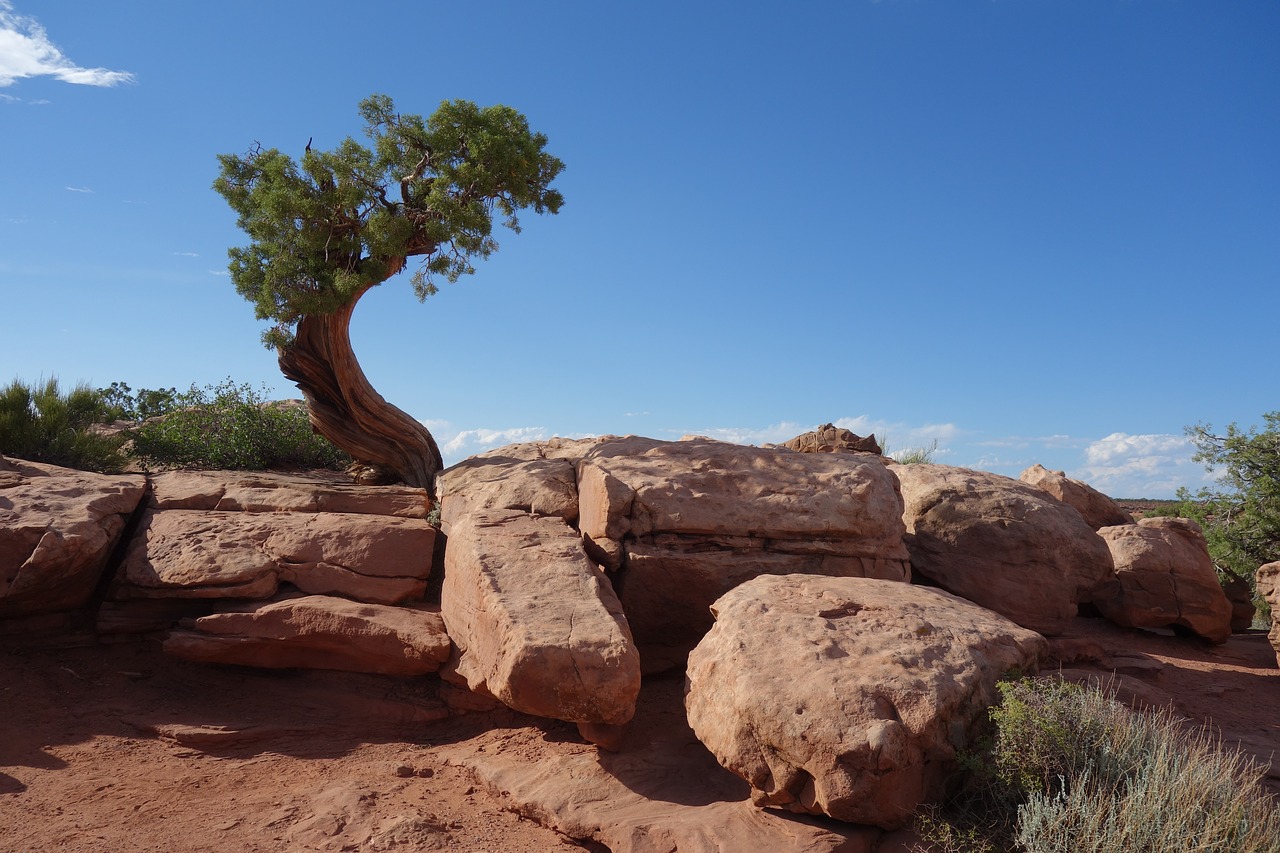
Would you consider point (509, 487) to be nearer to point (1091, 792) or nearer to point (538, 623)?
point (538, 623)

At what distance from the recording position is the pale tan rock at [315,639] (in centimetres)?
710

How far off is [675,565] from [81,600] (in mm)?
5650

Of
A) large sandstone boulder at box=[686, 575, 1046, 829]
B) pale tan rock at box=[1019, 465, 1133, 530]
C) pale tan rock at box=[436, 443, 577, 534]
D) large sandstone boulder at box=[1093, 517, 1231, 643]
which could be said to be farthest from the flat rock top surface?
pale tan rock at box=[1019, 465, 1133, 530]

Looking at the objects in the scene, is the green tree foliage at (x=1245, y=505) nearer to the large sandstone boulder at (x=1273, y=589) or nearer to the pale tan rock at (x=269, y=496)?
the large sandstone boulder at (x=1273, y=589)

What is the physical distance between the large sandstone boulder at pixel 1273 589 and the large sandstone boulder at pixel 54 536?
1138 cm

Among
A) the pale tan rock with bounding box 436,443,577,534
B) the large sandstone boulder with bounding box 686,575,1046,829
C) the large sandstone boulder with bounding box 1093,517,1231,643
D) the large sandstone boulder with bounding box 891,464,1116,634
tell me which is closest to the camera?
the large sandstone boulder with bounding box 686,575,1046,829

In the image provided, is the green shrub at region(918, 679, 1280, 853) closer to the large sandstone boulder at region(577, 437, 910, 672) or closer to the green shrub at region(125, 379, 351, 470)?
the large sandstone boulder at region(577, 437, 910, 672)

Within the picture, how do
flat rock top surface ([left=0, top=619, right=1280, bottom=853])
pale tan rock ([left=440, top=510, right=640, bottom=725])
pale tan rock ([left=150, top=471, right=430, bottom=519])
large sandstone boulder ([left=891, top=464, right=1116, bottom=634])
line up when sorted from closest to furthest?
1. flat rock top surface ([left=0, top=619, right=1280, bottom=853])
2. pale tan rock ([left=440, top=510, right=640, bottom=725])
3. pale tan rock ([left=150, top=471, right=430, bottom=519])
4. large sandstone boulder ([left=891, top=464, right=1116, bottom=634])

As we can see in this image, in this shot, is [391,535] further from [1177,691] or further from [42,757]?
[1177,691]

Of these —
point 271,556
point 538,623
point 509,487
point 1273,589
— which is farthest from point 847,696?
point 1273,589

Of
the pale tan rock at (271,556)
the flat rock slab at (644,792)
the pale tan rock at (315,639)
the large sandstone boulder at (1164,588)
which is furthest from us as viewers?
the large sandstone boulder at (1164,588)

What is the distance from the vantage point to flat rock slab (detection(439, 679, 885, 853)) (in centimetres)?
480

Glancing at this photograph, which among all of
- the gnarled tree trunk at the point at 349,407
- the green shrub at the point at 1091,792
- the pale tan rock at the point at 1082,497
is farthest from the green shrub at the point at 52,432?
the pale tan rock at the point at 1082,497

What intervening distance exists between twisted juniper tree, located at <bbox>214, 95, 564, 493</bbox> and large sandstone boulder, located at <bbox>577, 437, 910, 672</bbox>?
4565 millimetres
